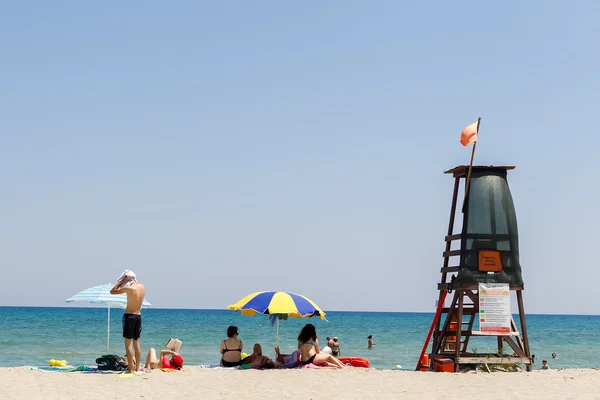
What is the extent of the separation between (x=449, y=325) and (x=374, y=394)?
4.20m

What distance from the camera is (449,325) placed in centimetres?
1537

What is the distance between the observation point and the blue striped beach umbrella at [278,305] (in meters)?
14.7

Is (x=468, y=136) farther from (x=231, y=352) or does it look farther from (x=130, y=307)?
(x=130, y=307)

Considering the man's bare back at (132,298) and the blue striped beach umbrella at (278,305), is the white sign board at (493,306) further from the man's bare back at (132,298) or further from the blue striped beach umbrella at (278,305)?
the man's bare back at (132,298)

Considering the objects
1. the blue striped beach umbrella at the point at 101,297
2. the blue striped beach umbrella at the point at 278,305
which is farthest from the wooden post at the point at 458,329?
the blue striped beach umbrella at the point at 101,297

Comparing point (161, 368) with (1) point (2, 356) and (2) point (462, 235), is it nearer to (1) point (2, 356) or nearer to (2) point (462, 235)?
(2) point (462, 235)

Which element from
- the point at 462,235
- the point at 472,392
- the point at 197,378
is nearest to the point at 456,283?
the point at 462,235

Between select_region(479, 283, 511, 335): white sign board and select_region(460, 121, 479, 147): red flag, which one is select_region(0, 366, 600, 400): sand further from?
select_region(460, 121, 479, 147): red flag

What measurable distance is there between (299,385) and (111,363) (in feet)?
12.8

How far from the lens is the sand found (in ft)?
37.1

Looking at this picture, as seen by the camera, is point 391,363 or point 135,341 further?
point 391,363

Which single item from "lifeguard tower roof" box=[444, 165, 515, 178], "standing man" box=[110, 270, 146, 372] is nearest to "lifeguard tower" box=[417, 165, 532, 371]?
"lifeguard tower roof" box=[444, 165, 515, 178]

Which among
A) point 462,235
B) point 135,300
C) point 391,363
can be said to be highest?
point 462,235

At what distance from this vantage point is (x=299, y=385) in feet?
40.6
